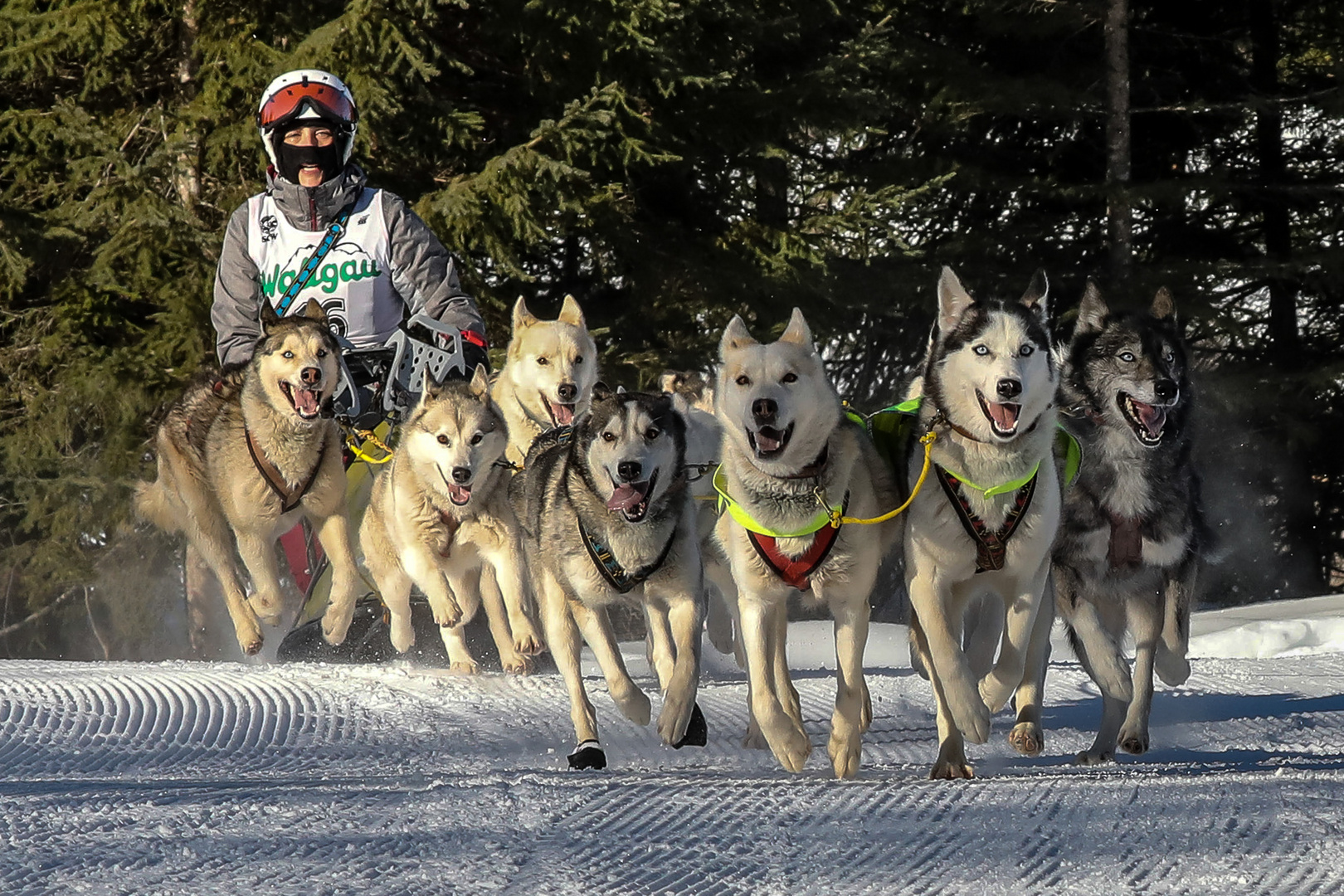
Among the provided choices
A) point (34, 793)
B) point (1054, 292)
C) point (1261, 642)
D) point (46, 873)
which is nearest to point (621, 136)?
point (1261, 642)

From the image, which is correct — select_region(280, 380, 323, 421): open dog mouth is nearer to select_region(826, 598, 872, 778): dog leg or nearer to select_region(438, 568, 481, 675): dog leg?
select_region(438, 568, 481, 675): dog leg

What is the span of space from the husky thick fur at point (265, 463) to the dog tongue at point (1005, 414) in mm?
2289

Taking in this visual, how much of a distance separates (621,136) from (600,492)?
6.87 metres

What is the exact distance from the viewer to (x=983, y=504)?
4.53m

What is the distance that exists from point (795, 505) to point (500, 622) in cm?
223

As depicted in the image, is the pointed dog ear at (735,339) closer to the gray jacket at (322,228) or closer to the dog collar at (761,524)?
the dog collar at (761,524)

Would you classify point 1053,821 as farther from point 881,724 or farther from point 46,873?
point 881,724

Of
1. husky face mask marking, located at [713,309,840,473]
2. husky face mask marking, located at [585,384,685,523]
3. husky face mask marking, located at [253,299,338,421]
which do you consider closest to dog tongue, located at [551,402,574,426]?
husky face mask marking, located at [253,299,338,421]

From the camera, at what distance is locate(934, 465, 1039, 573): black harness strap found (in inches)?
178

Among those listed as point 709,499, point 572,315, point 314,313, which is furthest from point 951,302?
point 572,315

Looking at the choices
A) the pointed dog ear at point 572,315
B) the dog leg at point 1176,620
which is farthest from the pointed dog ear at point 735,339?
the pointed dog ear at point 572,315

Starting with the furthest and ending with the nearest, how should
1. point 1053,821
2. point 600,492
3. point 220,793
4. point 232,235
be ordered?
1. point 232,235
2. point 600,492
3. point 220,793
4. point 1053,821

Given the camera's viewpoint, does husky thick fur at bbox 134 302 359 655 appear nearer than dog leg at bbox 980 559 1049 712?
No

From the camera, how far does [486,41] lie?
12117 mm
